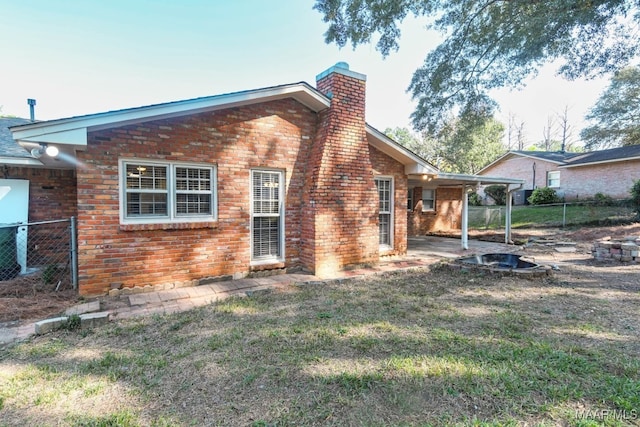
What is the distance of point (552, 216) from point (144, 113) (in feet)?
68.6

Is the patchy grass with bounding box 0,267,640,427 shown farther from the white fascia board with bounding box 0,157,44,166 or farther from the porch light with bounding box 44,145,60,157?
the white fascia board with bounding box 0,157,44,166

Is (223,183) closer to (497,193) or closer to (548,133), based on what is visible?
(497,193)

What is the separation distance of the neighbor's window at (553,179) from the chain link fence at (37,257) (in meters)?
29.3

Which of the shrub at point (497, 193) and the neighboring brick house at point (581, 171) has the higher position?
the neighboring brick house at point (581, 171)

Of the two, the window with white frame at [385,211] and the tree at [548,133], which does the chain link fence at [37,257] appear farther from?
the tree at [548,133]

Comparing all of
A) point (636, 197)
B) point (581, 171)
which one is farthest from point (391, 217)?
point (581, 171)

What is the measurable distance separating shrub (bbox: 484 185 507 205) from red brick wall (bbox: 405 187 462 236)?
1035 cm

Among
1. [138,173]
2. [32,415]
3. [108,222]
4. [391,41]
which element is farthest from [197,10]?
[32,415]

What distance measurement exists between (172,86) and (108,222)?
15640 millimetres

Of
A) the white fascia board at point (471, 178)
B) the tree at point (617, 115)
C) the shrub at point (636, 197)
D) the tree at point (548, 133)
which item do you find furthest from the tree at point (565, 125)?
the white fascia board at point (471, 178)

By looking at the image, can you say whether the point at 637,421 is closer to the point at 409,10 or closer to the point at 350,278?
the point at 350,278

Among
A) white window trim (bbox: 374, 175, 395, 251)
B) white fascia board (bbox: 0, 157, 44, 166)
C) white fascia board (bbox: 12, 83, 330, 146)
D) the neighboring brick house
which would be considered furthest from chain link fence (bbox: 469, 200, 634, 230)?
white fascia board (bbox: 0, 157, 44, 166)

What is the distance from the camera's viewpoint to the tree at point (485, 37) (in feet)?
28.8

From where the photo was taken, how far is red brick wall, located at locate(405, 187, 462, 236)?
14.8m
